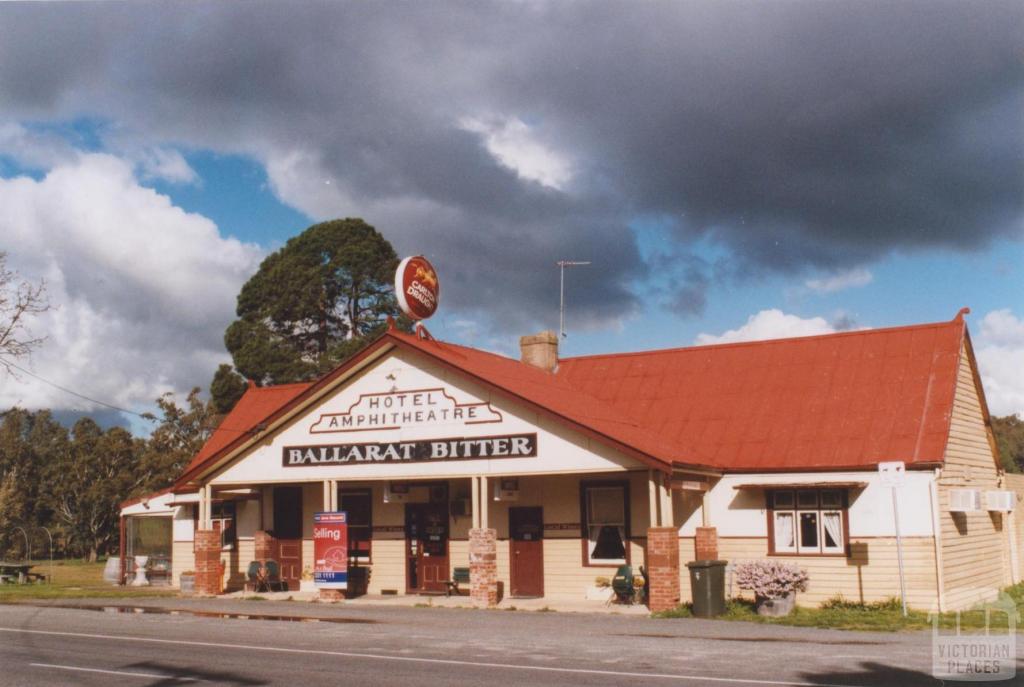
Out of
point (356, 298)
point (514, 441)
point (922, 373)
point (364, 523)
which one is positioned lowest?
point (364, 523)

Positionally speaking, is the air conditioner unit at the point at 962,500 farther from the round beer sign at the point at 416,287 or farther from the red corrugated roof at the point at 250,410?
the red corrugated roof at the point at 250,410

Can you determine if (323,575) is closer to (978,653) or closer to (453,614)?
(453,614)

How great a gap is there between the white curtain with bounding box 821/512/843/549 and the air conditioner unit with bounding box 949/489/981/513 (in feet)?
7.20

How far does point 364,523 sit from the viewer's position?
26.3 meters

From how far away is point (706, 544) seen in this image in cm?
2133

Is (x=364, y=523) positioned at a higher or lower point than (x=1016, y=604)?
higher

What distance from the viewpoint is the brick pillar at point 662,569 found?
1980 centimetres

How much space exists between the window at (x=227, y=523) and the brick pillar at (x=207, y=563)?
8.20 ft

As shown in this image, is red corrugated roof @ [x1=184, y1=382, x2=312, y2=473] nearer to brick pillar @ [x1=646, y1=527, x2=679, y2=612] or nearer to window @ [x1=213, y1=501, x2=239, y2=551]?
window @ [x1=213, y1=501, x2=239, y2=551]

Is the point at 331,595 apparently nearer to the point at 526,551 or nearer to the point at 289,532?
the point at 289,532

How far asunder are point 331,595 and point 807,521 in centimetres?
1098

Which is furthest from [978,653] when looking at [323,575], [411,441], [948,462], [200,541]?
[200,541]

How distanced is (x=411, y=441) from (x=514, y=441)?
2.69 m

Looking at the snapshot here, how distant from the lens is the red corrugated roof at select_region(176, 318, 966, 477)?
2105cm
